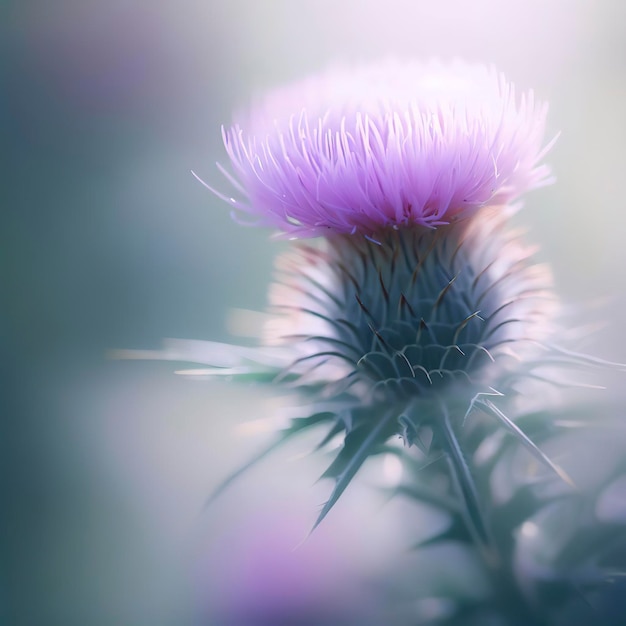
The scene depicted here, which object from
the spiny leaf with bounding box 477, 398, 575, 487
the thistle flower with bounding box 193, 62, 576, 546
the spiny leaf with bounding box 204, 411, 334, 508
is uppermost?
the thistle flower with bounding box 193, 62, 576, 546

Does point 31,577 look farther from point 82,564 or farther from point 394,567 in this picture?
point 394,567

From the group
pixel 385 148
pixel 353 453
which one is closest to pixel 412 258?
pixel 385 148

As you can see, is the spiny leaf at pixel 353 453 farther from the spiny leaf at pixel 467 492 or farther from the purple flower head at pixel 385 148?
the purple flower head at pixel 385 148

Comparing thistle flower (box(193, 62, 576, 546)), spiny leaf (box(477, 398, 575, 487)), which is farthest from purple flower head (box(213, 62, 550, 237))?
spiny leaf (box(477, 398, 575, 487))

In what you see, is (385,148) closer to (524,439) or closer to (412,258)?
(412,258)

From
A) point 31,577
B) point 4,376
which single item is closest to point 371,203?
point 31,577

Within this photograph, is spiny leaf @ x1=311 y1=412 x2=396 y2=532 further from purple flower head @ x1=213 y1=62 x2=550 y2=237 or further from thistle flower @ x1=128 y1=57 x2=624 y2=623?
purple flower head @ x1=213 y1=62 x2=550 y2=237

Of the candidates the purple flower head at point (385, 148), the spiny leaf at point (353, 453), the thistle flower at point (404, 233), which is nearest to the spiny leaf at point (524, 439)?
the thistle flower at point (404, 233)

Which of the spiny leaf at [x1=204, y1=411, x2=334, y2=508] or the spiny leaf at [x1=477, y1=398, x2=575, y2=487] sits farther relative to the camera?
the spiny leaf at [x1=204, y1=411, x2=334, y2=508]
